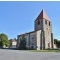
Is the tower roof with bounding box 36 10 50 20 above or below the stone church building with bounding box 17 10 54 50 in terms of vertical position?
above

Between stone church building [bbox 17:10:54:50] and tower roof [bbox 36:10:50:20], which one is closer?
stone church building [bbox 17:10:54:50]

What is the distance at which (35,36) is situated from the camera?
58.5 meters

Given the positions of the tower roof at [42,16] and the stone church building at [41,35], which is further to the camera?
the tower roof at [42,16]

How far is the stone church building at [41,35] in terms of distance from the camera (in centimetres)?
5822

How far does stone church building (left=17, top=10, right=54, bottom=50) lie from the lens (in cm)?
5822

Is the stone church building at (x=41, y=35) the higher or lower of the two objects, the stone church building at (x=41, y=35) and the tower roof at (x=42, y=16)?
the lower

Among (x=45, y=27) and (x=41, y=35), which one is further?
(x=45, y=27)

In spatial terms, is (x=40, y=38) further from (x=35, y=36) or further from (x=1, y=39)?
(x=1, y=39)

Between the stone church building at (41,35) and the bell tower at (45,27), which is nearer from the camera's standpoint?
the stone church building at (41,35)

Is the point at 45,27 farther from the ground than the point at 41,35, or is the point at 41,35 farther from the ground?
the point at 45,27

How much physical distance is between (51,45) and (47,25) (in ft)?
25.1

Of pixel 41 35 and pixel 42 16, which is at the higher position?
pixel 42 16

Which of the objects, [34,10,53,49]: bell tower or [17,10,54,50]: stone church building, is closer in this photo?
[17,10,54,50]: stone church building

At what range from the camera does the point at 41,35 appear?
197 feet
